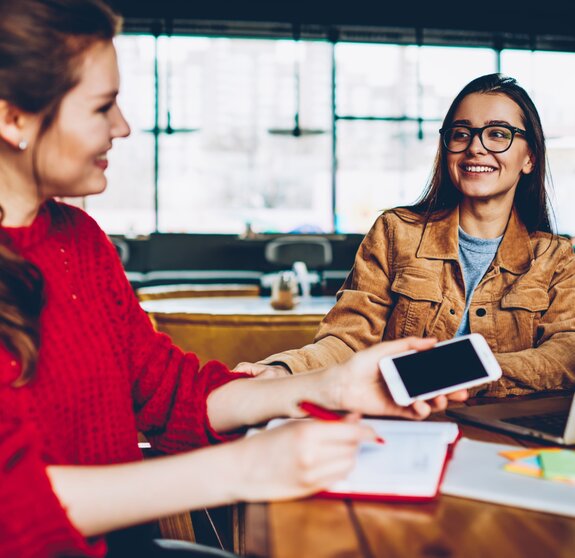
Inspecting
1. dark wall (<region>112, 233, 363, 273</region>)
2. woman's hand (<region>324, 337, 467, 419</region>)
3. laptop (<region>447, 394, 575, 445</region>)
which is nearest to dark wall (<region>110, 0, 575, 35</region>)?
dark wall (<region>112, 233, 363, 273</region>)

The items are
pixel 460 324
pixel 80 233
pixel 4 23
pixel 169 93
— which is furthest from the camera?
pixel 169 93

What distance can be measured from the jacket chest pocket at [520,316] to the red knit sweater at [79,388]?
2.83 feet

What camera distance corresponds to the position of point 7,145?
0.97 metres

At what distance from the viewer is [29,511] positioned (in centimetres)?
77

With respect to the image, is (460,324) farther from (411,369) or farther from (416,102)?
(416,102)

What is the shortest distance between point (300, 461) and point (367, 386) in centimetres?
36

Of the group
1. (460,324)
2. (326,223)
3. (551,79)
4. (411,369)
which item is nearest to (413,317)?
(460,324)

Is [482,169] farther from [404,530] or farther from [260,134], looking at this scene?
[260,134]

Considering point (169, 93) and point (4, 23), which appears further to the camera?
point (169, 93)

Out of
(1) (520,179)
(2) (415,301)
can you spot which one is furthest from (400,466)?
(1) (520,179)

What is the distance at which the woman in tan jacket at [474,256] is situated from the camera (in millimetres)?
1802

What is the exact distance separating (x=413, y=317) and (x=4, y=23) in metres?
1.26

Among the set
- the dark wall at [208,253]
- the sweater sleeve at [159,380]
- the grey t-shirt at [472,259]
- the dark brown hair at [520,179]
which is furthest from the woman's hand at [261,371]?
the dark wall at [208,253]

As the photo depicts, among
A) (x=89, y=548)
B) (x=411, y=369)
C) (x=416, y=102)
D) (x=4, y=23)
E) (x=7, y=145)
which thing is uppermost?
(x=416, y=102)
